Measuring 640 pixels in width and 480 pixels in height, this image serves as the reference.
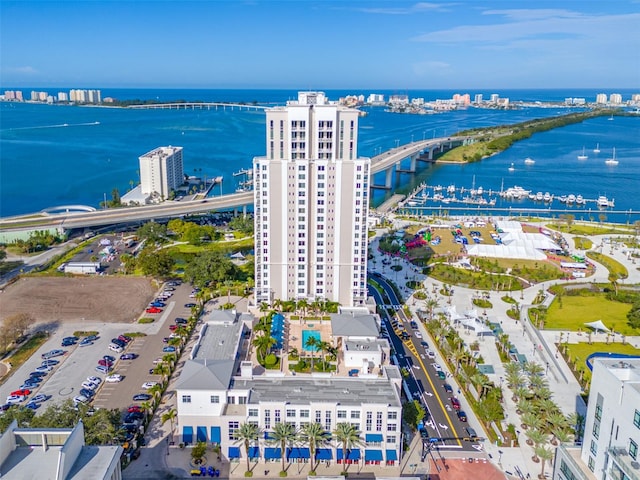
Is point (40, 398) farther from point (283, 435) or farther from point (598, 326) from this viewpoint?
point (598, 326)

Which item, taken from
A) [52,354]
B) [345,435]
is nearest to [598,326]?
[345,435]

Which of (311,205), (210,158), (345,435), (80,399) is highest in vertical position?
(311,205)

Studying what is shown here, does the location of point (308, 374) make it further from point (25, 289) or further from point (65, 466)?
point (25, 289)

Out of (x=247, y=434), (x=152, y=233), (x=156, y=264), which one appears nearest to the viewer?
(x=247, y=434)

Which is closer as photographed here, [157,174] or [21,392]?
[21,392]

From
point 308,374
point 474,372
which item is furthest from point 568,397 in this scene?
point 308,374

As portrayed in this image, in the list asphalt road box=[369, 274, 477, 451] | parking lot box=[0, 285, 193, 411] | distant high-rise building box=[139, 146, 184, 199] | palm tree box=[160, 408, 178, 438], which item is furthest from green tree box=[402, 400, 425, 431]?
distant high-rise building box=[139, 146, 184, 199]

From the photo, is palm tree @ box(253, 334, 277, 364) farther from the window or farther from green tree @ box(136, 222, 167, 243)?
green tree @ box(136, 222, 167, 243)
